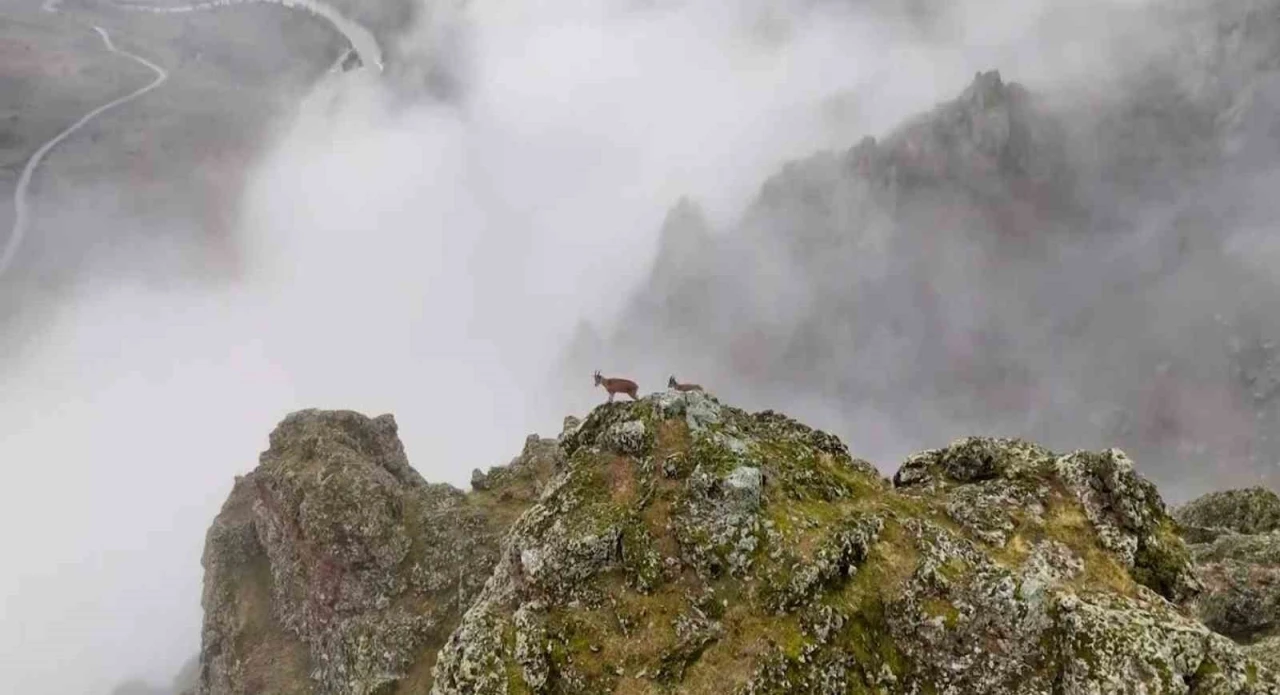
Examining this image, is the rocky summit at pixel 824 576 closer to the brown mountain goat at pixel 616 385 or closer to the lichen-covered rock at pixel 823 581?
the lichen-covered rock at pixel 823 581

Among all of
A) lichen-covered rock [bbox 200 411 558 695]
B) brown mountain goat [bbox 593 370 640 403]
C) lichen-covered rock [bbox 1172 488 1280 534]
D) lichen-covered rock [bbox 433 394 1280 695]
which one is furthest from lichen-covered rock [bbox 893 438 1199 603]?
lichen-covered rock [bbox 1172 488 1280 534]

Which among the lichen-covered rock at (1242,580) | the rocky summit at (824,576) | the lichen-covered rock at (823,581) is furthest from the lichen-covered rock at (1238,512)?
the lichen-covered rock at (823,581)

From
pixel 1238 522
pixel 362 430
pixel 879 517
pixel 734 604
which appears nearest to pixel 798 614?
pixel 734 604

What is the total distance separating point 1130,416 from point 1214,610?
193m

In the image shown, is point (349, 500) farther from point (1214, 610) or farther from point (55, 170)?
point (55, 170)

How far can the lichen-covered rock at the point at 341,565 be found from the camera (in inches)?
1599

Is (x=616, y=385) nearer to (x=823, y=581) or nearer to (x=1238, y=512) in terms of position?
(x=823, y=581)

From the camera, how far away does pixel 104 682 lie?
538 ft

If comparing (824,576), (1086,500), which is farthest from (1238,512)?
(824,576)

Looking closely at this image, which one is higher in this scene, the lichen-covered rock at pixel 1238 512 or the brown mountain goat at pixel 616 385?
the lichen-covered rock at pixel 1238 512

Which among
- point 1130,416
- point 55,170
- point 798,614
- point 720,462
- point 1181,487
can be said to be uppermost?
point 55,170

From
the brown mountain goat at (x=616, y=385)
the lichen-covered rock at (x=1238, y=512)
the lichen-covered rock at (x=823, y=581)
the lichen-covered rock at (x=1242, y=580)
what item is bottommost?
the lichen-covered rock at (x=823, y=581)

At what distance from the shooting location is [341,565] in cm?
4381

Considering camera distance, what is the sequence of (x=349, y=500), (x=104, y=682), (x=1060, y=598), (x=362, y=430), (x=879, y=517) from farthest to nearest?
(x=104, y=682)
(x=362, y=430)
(x=349, y=500)
(x=879, y=517)
(x=1060, y=598)
